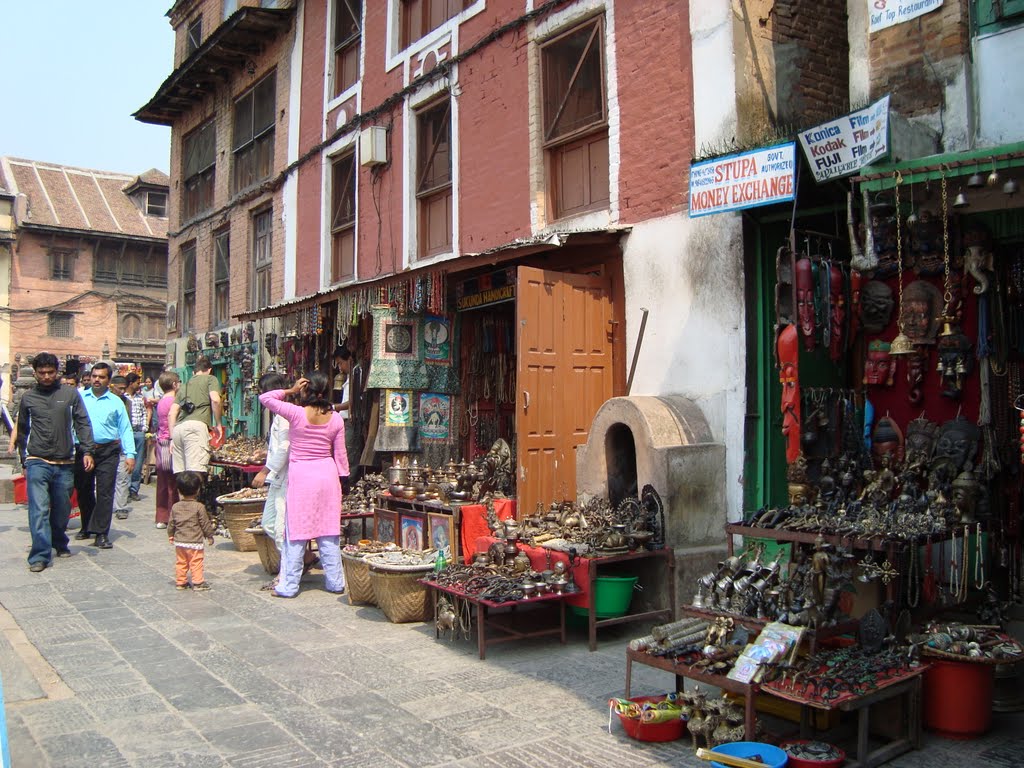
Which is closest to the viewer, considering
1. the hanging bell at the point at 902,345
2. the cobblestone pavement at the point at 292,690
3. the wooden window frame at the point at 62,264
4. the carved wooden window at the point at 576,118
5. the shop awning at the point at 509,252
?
the cobblestone pavement at the point at 292,690

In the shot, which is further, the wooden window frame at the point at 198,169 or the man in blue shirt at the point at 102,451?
the wooden window frame at the point at 198,169

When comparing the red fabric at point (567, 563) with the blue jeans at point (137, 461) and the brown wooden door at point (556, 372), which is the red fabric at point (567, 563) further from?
the blue jeans at point (137, 461)

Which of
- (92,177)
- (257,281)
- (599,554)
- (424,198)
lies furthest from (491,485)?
(92,177)

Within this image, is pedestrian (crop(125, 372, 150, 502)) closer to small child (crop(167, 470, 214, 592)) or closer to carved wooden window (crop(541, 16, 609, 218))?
small child (crop(167, 470, 214, 592))

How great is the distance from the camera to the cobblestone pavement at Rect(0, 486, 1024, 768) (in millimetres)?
4371

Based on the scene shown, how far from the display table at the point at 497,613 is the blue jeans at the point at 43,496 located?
4.53 meters

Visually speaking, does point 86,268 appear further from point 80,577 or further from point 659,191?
point 659,191

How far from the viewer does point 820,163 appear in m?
6.15

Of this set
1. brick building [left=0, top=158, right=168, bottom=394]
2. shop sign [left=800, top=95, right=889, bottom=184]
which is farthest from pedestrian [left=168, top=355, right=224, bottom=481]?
brick building [left=0, top=158, right=168, bottom=394]

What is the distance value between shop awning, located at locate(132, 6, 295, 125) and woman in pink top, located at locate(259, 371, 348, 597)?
10538 millimetres

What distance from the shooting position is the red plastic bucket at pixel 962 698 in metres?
4.52

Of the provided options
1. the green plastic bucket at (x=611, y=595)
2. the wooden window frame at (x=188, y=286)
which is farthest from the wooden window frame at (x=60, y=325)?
the green plastic bucket at (x=611, y=595)

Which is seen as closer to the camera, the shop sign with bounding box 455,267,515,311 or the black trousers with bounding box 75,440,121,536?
the shop sign with bounding box 455,267,515,311

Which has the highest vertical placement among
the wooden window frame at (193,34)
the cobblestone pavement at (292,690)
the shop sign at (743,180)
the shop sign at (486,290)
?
the wooden window frame at (193,34)
